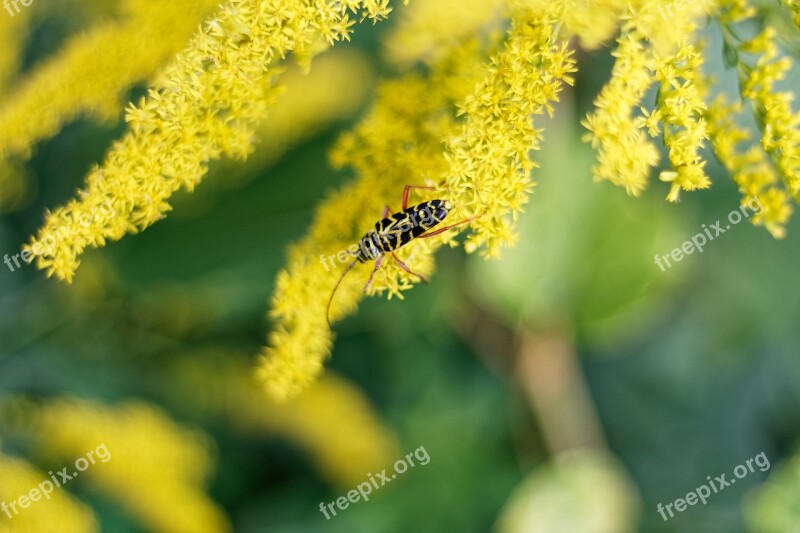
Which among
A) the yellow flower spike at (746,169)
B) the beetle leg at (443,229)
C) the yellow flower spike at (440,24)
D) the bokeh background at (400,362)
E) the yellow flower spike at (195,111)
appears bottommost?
the bokeh background at (400,362)

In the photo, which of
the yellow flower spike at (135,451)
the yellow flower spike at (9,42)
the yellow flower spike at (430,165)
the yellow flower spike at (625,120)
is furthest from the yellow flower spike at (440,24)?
the yellow flower spike at (135,451)

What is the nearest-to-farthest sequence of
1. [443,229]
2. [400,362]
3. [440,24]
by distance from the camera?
[443,229]
[440,24]
[400,362]

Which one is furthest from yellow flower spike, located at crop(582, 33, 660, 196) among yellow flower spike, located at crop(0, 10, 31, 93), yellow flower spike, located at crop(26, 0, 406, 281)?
yellow flower spike, located at crop(0, 10, 31, 93)

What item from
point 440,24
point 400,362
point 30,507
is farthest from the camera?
point 400,362

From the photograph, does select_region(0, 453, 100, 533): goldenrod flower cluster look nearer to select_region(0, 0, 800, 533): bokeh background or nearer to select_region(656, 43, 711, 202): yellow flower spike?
select_region(0, 0, 800, 533): bokeh background

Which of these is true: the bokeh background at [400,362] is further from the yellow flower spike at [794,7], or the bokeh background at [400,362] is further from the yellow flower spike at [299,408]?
the yellow flower spike at [794,7]

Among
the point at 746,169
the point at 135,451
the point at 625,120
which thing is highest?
the point at 625,120

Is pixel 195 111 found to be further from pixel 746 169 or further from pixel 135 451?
pixel 135 451

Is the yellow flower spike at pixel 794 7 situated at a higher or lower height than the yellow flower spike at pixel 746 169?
higher

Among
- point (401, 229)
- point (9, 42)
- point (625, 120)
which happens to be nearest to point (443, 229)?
point (401, 229)
